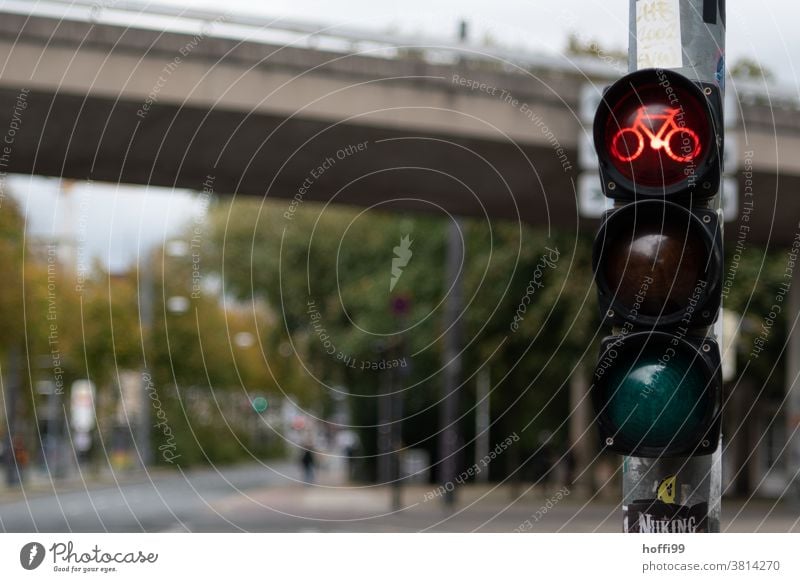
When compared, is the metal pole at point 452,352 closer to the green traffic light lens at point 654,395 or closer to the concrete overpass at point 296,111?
the concrete overpass at point 296,111

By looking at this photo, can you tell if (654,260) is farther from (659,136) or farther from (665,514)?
(665,514)

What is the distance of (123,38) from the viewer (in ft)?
58.2

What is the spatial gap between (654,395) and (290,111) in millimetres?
15095

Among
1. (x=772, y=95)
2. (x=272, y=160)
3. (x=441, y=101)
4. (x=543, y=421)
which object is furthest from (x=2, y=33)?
(x=543, y=421)

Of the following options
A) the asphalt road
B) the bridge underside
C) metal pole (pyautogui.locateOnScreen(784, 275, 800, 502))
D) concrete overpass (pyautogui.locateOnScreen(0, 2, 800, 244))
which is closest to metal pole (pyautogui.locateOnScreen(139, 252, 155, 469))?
the asphalt road

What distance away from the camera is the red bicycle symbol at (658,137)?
3.70 meters

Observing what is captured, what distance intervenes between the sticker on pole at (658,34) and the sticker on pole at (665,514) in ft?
3.80

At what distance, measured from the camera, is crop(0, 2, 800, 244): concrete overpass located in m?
17.4

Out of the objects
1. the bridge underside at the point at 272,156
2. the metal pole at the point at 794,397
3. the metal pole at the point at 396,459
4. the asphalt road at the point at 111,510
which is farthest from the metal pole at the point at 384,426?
the bridge underside at the point at 272,156

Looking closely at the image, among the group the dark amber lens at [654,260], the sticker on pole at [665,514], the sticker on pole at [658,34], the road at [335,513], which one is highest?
the sticker on pole at [658,34]

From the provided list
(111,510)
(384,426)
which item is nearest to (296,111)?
(111,510)

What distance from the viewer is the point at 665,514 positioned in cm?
355
